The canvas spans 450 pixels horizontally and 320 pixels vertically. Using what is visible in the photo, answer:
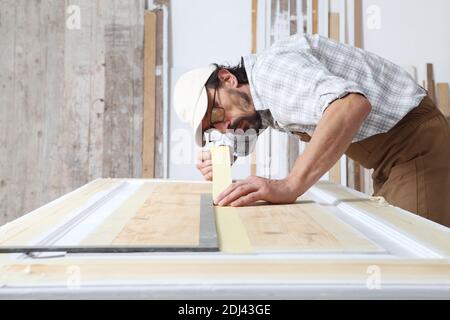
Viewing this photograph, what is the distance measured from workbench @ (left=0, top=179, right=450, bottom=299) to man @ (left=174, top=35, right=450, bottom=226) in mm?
369

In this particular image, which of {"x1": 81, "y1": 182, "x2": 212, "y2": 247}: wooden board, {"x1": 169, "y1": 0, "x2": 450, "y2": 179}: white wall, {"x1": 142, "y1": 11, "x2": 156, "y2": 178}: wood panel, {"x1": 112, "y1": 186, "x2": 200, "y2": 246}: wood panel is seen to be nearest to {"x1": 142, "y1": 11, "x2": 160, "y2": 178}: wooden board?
{"x1": 142, "y1": 11, "x2": 156, "y2": 178}: wood panel

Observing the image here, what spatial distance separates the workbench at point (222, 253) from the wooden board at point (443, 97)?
290 centimetres

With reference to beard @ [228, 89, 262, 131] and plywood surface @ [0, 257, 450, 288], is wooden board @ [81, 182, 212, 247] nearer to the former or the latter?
plywood surface @ [0, 257, 450, 288]

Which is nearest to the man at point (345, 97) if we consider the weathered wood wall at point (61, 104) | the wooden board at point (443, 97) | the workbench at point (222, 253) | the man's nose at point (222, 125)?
the man's nose at point (222, 125)

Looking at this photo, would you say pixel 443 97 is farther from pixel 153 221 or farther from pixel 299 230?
pixel 153 221

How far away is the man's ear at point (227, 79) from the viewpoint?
6.98ft

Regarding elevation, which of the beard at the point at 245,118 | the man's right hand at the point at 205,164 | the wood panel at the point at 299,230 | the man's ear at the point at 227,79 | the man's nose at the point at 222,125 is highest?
the man's ear at the point at 227,79

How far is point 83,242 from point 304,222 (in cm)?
59

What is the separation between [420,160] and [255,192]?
0.85 meters

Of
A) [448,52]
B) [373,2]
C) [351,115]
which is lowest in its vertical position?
[351,115]

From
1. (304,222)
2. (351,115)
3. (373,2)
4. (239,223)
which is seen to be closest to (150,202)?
(239,223)

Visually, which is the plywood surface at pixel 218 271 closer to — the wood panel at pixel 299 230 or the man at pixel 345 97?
the wood panel at pixel 299 230

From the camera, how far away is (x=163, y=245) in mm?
1030

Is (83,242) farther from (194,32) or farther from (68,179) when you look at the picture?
(194,32)
